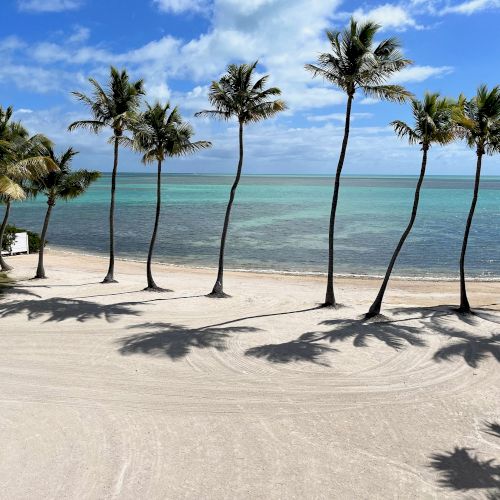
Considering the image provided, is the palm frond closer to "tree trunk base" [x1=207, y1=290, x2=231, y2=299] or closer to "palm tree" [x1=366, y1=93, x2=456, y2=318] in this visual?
"tree trunk base" [x1=207, y1=290, x2=231, y2=299]

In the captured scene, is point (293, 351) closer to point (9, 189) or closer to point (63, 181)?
point (9, 189)

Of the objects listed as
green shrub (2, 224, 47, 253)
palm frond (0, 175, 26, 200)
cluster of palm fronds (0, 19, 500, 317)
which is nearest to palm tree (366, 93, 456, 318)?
cluster of palm fronds (0, 19, 500, 317)

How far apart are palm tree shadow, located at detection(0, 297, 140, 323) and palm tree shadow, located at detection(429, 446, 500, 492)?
11.9 meters

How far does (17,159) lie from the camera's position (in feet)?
70.9

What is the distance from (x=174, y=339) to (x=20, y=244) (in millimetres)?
25986

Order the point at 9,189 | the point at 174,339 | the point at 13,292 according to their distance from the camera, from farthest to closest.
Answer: the point at 13,292 → the point at 9,189 → the point at 174,339

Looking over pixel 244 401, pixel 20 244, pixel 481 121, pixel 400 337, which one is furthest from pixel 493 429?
pixel 20 244

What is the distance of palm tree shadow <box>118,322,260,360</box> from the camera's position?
14125 mm

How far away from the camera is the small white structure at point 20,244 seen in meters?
35.7

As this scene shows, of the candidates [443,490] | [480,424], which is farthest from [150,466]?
[480,424]

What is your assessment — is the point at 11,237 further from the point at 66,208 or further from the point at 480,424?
the point at 66,208

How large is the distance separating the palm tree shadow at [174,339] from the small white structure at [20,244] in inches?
929

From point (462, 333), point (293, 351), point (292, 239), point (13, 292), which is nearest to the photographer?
point (293, 351)

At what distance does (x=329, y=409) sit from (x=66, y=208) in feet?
302
